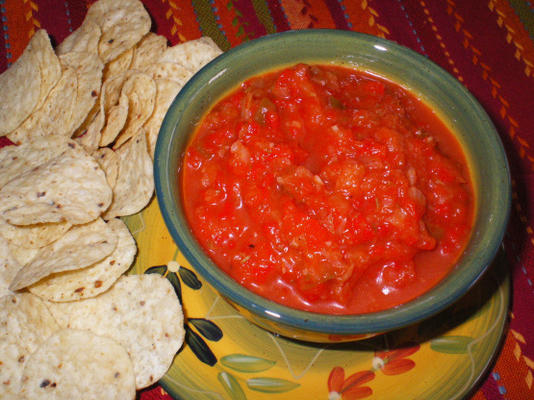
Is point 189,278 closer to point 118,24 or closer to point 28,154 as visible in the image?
point 28,154

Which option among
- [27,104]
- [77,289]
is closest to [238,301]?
[77,289]

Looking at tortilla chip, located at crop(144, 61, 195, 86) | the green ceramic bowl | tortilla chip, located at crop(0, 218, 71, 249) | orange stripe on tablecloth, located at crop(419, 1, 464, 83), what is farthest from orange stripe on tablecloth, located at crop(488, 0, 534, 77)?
tortilla chip, located at crop(0, 218, 71, 249)

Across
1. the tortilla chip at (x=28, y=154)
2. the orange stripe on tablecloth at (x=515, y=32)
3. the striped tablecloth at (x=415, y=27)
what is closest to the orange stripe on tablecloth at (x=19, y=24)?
the striped tablecloth at (x=415, y=27)

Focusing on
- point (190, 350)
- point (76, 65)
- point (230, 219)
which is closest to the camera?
point (230, 219)

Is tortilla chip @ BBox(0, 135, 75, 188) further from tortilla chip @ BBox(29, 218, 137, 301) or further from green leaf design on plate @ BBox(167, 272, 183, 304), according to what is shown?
green leaf design on plate @ BBox(167, 272, 183, 304)

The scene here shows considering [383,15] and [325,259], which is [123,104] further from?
[383,15]

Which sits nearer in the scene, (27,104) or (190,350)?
(190,350)

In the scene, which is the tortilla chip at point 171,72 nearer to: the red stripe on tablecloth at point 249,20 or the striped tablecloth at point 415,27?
the striped tablecloth at point 415,27
